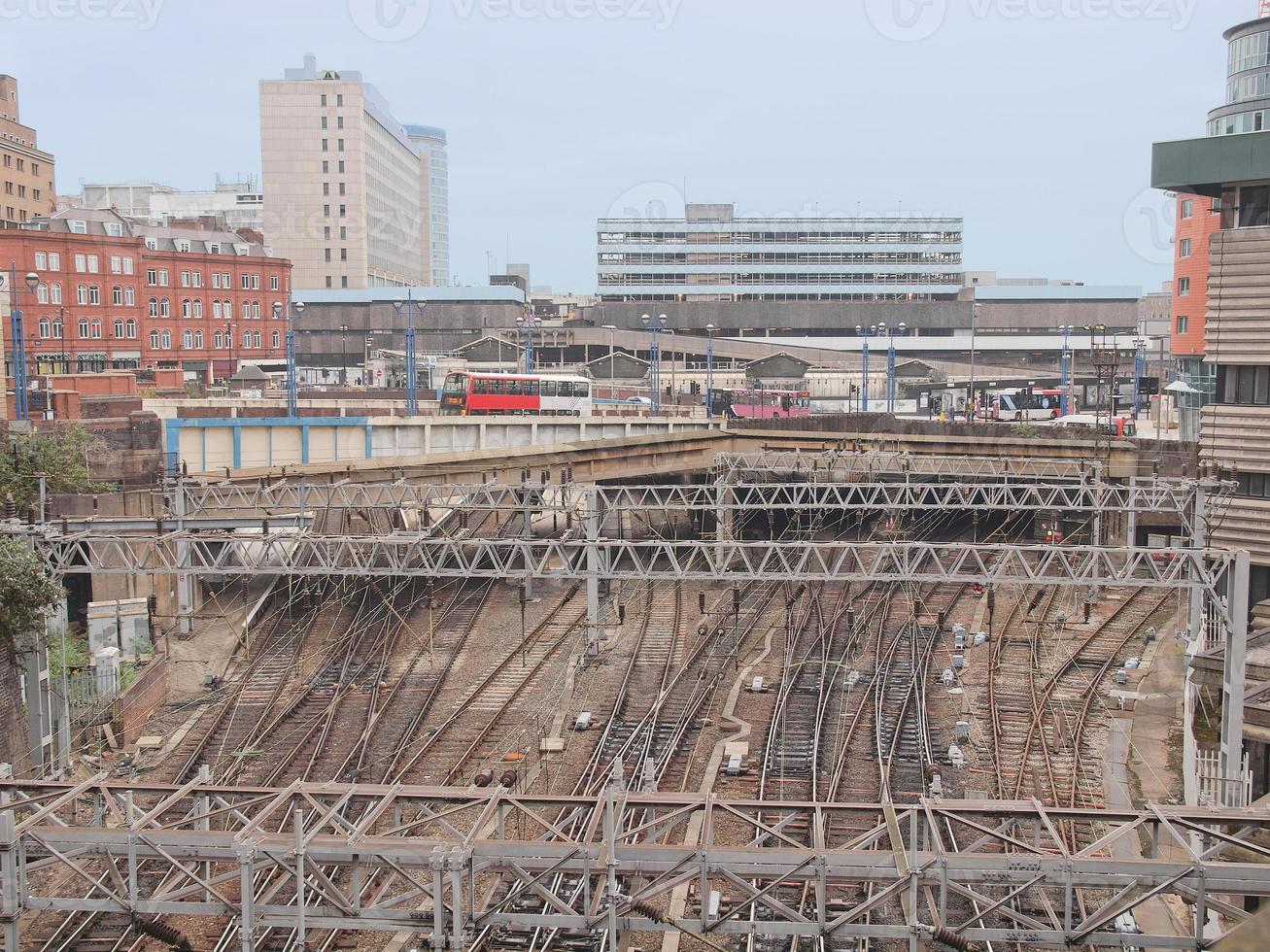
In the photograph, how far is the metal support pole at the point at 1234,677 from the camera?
1362cm

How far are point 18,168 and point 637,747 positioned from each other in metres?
56.1

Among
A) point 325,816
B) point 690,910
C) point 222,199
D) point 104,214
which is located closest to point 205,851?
point 325,816

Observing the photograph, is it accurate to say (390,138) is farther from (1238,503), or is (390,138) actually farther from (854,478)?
(1238,503)

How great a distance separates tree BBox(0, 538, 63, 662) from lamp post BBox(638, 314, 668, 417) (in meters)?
28.5

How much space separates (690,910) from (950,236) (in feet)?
223

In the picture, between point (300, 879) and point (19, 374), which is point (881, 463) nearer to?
point (19, 374)

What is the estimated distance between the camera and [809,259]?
244 feet

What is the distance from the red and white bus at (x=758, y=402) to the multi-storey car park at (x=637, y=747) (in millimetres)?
15140

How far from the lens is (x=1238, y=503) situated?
21.6m

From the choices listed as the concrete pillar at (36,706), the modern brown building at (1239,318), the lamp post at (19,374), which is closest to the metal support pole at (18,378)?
the lamp post at (19,374)

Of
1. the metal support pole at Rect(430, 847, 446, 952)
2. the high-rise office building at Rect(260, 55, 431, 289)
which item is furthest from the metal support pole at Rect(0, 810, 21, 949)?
the high-rise office building at Rect(260, 55, 431, 289)

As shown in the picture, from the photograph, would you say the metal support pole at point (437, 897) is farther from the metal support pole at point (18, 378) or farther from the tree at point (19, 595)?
the metal support pole at point (18, 378)

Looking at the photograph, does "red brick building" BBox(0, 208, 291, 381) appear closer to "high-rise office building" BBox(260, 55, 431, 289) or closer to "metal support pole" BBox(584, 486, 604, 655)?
"high-rise office building" BBox(260, 55, 431, 289)

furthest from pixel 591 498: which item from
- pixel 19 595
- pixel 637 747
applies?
pixel 19 595
